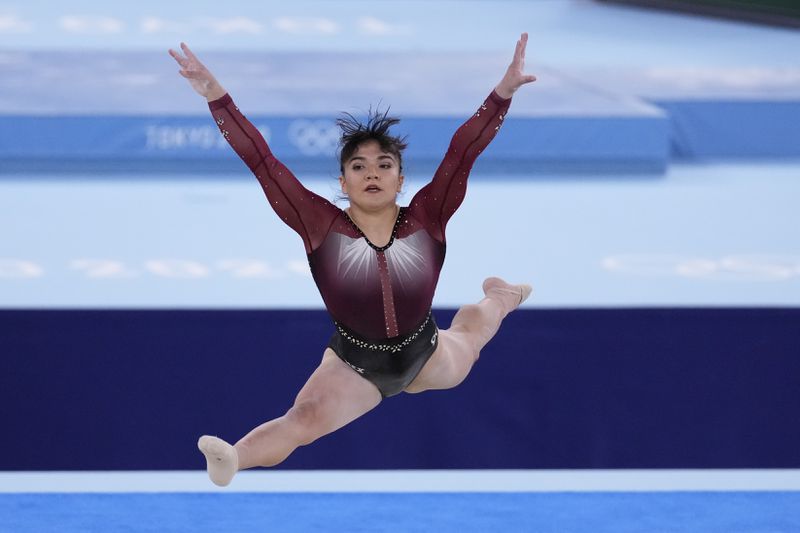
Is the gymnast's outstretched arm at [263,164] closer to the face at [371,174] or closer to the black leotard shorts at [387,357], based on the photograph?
the face at [371,174]

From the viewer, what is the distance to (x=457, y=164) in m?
2.79

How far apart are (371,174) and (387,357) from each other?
400mm

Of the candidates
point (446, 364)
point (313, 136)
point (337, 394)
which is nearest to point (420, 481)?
point (446, 364)

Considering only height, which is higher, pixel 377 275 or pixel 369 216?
pixel 369 216

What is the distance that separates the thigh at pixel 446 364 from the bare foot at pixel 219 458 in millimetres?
541

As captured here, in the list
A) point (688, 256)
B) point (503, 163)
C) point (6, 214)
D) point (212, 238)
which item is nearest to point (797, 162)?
point (503, 163)

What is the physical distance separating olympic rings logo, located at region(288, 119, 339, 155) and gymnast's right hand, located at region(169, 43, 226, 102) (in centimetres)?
471

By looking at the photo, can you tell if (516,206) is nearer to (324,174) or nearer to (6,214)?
(324,174)

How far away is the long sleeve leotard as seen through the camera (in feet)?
9.02

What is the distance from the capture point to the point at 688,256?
589cm

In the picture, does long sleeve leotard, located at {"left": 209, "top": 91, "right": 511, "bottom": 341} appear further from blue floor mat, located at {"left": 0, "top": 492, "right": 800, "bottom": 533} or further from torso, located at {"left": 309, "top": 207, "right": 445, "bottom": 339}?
blue floor mat, located at {"left": 0, "top": 492, "right": 800, "bottom": 533}

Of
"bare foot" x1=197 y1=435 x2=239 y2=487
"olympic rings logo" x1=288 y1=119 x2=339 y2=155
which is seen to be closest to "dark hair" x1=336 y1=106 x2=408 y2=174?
"bare foot" x1=197 y1=435 x2=239 y2=487

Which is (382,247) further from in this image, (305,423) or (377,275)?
(305,423)

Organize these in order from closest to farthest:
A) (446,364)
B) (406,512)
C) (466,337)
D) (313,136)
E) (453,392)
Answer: (446,364)
(466,337)
(453,392)
(406,512)
(313,136)
